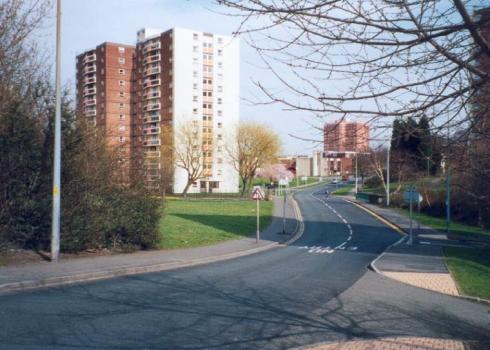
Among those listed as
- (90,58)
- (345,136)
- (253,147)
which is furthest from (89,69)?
(345,136)

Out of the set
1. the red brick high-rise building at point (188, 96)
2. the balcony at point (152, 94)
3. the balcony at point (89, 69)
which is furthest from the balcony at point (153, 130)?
the balcony at point (89, 69)

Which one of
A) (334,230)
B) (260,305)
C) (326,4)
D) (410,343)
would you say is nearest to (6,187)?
(260,305)

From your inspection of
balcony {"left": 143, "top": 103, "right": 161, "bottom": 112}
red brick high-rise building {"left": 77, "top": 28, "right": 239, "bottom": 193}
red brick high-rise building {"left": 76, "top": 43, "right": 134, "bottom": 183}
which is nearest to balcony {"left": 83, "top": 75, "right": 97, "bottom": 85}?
red brick high-rise building {"left": 76, "top": 43, "right": 134, "bottom": 183}

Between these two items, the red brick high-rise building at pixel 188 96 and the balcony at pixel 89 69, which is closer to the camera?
the balcony at pixel 89 69

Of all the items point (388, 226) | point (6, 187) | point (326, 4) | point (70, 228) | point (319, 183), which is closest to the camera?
point (326, 4)

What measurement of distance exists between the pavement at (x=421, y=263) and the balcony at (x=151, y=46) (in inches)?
Answer: 1814

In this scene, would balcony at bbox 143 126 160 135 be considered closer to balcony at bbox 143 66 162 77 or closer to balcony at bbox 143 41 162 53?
balcony at bbox 143 66 162 77

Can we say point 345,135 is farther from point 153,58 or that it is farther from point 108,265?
point 153,58

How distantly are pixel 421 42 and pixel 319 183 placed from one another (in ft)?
415

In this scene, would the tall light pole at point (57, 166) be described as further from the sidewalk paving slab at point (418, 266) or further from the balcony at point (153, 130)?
the balcony at point (153, 130)

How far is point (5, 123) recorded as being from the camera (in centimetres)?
1587

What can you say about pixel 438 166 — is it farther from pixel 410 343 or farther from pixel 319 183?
pixel 319 183

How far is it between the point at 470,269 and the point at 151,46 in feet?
196

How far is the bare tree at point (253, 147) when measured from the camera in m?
74.7
